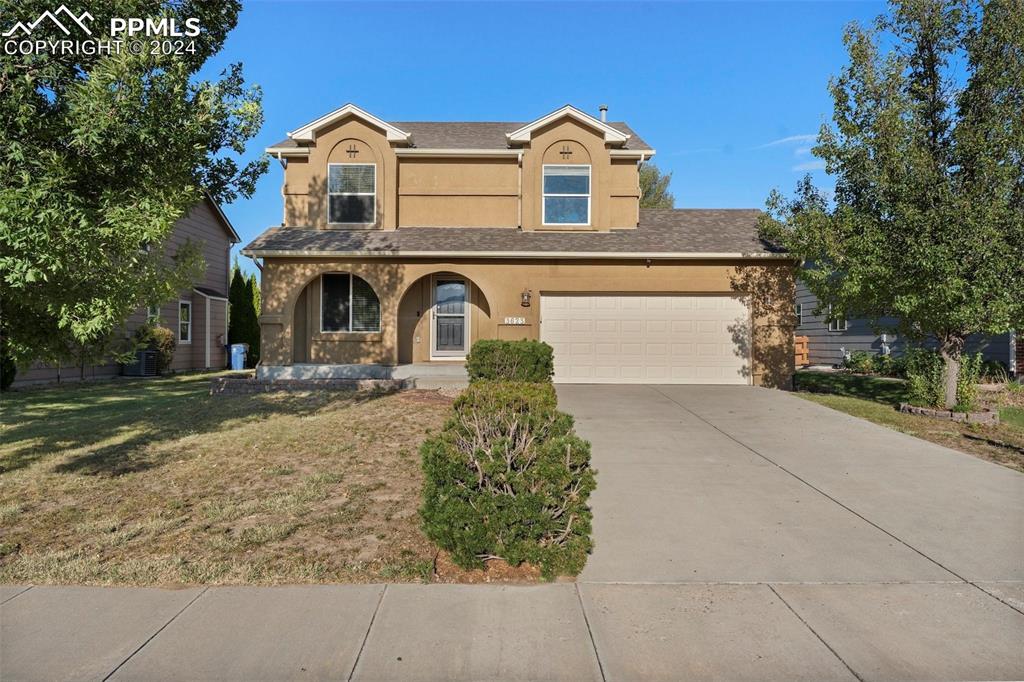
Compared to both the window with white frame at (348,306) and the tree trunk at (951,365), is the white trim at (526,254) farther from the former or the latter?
the tree trunk at (951,365)

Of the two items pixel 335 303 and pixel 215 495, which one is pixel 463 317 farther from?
pixel 215 495

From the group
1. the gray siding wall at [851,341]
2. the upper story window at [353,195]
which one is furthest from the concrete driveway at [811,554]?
the gray siding wall at [851,341]

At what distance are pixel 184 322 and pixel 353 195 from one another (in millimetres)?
9708

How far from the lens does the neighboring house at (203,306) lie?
1953 cm

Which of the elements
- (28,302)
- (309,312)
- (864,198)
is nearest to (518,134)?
(309,312)

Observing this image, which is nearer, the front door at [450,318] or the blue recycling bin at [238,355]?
the front door at [450,318]

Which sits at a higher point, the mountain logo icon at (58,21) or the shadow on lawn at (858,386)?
the mountain logo icon at (58,21)

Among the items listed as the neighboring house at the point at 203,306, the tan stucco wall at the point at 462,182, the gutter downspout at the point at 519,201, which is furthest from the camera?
the neighboring house at the point at 203,306

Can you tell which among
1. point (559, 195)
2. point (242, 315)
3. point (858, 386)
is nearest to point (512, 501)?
point (559, 195)

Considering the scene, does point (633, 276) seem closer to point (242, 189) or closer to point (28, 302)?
Result: point (242, 189)

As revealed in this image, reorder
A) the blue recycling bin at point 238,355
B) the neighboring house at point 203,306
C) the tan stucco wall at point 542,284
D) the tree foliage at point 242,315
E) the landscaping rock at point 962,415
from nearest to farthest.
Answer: the landscaping rock at point 962,415, the tan stucco wall at point 542,284, the neighboring house at point 203,306, the blue recycling bin at point 238,355, the tree foliage at point 242,315

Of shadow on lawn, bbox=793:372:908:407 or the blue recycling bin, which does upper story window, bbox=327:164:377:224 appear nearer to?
the blue recycling bin

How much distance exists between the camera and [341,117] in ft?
48.4

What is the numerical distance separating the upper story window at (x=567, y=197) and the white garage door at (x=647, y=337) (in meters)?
2.24
